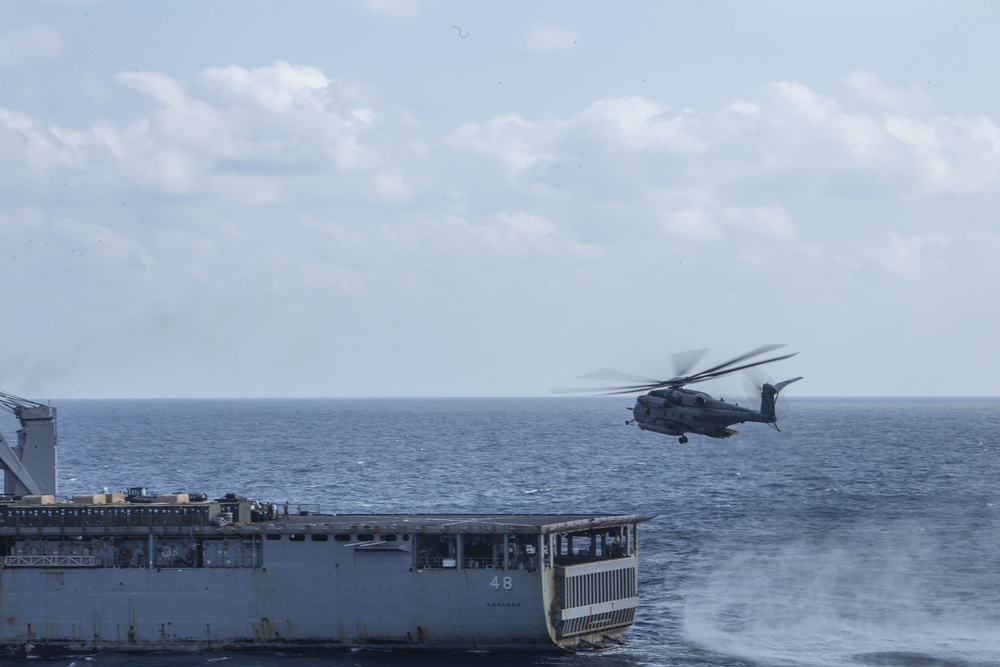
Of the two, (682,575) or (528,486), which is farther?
(528,486)

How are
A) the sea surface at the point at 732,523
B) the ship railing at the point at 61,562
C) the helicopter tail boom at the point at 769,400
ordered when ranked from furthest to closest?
the ship railing at the point at 61,562 → the sea surface at the point at 732,523 → the helicopter tail boom at the point at 769,400

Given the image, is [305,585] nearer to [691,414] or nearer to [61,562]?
[61,562]

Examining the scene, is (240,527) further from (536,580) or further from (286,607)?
(536,580)

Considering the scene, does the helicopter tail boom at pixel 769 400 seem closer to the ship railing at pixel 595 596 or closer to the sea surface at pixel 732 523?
the sea surface at pixel 732 523

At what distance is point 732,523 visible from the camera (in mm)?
104750

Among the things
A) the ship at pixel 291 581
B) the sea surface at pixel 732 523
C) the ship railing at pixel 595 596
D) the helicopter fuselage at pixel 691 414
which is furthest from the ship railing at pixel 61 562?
the helicopter fuselage at pixel 691 414

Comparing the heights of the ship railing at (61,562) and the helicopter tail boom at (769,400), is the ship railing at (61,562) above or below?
below

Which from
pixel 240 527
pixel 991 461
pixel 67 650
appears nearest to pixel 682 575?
pixel 240 527

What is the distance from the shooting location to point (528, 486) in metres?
134

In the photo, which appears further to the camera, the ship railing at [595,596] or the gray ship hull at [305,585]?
the ship railing at [595,596]

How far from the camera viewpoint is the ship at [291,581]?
59438mm

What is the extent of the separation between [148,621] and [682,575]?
32.5 meters

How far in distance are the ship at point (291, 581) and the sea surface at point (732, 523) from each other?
1.16 meters

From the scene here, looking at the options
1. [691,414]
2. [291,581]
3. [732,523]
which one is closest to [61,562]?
[291,581]
